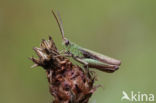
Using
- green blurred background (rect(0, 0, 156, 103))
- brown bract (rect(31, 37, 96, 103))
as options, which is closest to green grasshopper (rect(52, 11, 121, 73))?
green blurred background (rect(0, 0, 156, 103))

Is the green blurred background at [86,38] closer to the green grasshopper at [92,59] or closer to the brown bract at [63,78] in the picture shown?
the green grasshopper at [92,59]

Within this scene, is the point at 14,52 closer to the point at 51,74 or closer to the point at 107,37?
the point at 107,37

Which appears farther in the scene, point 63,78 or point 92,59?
point 92,59

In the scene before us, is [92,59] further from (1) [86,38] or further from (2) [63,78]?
(1) [86,38]

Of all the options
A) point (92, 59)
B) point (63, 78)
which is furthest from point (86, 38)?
point (63, 78)

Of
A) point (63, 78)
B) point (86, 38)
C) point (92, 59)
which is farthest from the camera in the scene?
point (86, 38)

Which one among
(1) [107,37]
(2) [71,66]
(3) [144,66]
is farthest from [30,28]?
(2) [71,66]

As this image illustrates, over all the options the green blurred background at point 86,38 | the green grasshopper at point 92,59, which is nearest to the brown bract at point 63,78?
the green grasshopper at point 92,59
